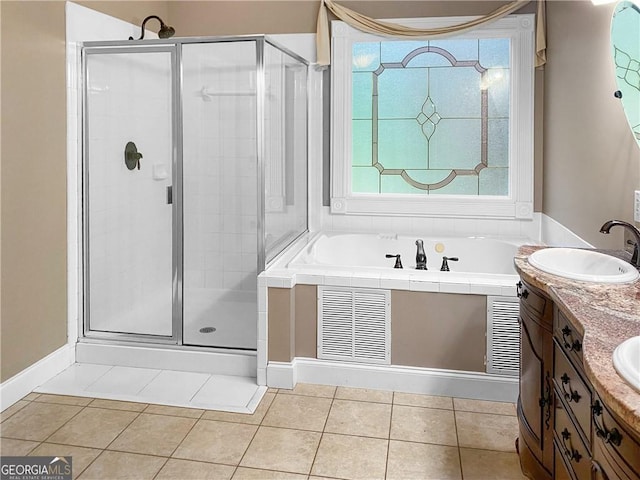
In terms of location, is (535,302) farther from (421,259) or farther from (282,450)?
(421,259)

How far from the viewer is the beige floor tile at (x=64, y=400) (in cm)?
270

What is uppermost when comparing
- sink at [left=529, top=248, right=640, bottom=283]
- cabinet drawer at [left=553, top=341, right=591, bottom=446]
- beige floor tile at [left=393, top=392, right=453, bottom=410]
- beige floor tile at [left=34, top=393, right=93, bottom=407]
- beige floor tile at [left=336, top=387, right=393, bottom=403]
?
sink at [left=529, top=248, right=640, bottom=283]

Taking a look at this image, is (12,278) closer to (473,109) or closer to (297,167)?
(297,167)

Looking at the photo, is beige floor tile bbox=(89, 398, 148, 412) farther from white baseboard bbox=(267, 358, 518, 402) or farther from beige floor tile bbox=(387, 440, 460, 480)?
beige floor tile bbox=(387, 440, 460, 480)

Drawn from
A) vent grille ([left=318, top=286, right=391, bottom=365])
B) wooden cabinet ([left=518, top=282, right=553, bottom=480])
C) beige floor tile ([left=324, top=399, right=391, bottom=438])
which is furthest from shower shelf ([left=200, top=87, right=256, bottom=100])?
wooden cabinet ([left=518, top=282, right=553, bottom=480])

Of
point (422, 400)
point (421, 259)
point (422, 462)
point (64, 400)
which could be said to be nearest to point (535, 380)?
point (422, 462)

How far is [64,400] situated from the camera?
2730 millimetres

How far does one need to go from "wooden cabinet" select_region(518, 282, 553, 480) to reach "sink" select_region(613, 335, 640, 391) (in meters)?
0.60

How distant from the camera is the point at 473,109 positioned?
391 cm

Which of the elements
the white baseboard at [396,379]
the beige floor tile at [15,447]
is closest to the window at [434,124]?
the white baseboard at [396,379]

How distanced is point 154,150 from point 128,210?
0.43 metres

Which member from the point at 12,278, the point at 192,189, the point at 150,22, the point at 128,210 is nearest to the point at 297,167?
the point at 192,189

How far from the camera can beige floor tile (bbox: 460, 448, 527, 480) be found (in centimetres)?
211

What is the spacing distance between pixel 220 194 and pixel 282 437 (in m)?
1.41
